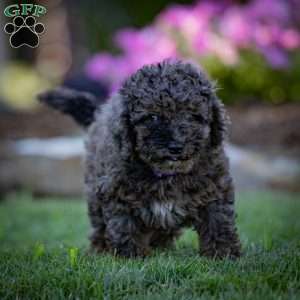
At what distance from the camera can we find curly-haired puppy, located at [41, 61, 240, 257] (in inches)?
205

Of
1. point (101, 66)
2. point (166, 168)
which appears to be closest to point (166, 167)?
point (166, 168)

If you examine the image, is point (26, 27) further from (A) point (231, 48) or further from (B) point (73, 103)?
(A) point (231, 48)

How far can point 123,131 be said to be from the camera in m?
5.48

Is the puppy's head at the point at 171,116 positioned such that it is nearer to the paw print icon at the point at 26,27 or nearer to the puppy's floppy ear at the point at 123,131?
the puppy's floppy ear at the point at 123,131

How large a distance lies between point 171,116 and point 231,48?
848cm

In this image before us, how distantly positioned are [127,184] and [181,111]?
675mm

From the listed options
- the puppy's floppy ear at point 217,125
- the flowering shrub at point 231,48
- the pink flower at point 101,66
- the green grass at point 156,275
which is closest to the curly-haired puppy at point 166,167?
the puppy's floppy ear at point 217,125

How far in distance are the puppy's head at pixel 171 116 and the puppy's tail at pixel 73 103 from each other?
1.77m

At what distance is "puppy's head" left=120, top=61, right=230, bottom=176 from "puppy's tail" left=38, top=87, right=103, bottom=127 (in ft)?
5.81

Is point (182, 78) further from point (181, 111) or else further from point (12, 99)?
point (12, 99)

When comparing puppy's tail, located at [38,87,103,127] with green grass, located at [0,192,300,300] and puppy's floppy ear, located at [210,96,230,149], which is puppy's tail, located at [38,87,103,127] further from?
puppy's floppy ear, located at [210,96,230,149]

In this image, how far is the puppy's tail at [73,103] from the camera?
284 inches

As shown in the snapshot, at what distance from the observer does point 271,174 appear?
38.4ft

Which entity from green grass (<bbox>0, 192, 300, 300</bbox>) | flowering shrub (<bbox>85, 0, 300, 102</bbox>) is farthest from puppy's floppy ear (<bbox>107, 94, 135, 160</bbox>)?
flowering shrub (<bbox>85, 0, 300, 102</bbox>)
